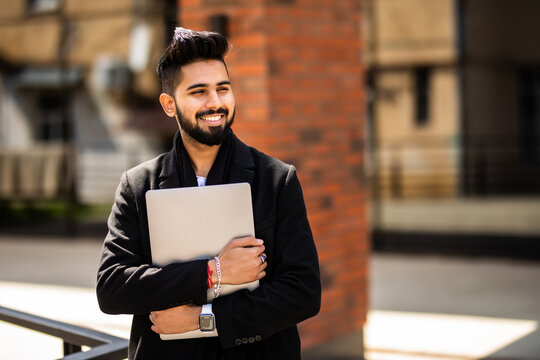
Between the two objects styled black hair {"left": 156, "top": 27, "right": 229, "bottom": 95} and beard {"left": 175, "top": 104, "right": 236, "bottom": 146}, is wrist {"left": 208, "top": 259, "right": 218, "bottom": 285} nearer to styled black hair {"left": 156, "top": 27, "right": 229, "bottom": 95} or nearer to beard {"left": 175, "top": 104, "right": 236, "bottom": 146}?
beard {"left": 175, "top": 104, "right": 236, "bottom": 146}

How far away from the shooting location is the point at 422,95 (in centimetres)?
1625

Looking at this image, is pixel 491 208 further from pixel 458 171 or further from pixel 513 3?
pixel 513 3

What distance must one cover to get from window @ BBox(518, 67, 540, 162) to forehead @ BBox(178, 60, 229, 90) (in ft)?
49.0

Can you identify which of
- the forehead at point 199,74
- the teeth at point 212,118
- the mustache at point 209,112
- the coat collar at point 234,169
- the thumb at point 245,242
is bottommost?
the thumb at point 245,242

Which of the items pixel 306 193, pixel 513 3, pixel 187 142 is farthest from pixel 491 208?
pixel 187 142

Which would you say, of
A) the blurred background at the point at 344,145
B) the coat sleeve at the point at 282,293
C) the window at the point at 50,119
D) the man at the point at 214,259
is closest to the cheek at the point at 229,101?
the man at the point at 214,259

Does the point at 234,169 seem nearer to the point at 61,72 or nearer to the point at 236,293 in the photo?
the point at 236,293

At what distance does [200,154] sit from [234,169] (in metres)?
0.10

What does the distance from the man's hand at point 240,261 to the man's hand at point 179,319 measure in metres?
0.09

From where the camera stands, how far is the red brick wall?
4.28 meters

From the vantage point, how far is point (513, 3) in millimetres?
15570

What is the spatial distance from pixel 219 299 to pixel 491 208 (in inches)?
517

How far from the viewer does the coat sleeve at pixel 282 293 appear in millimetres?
1712

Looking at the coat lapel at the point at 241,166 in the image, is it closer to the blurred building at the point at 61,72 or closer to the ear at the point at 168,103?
the ear at the point at 168,103
